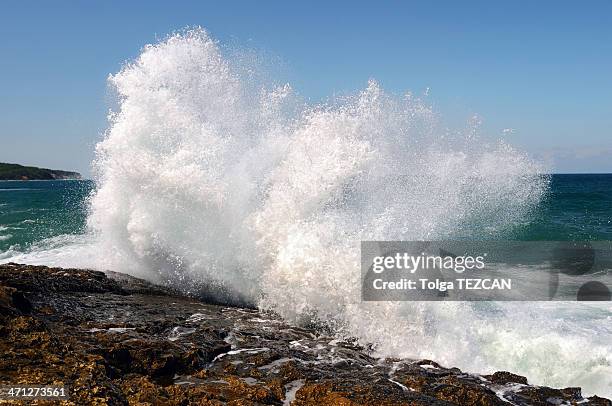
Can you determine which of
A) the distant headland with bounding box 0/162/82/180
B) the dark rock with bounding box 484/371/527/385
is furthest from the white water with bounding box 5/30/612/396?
the distant headland with bounding box 0/162/82/180

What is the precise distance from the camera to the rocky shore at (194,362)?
475 centimetres

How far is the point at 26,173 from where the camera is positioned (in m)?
157

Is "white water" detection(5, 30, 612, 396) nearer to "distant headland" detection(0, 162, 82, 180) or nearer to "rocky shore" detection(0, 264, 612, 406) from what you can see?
"rocky shore" detection(0, 264, 612, 406)

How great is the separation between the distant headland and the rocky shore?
546 ft

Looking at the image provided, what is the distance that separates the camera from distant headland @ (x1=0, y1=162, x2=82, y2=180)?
6039 inches

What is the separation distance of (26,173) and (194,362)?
172184 mm

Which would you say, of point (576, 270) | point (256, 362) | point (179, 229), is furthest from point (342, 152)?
point (576, 270)

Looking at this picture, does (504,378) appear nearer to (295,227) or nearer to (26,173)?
(295,227)

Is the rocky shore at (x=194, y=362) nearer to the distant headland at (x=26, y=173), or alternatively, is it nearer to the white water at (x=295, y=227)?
the white water at (x=295, y=227)

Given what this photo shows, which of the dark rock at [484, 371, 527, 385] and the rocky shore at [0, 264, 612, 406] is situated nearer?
the rocky shore at [0, 264, 612, 406]

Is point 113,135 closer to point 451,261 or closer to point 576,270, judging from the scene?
point 451,261

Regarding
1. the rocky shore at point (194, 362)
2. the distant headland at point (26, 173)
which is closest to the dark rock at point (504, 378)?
the rocky shore at point (194, 362)

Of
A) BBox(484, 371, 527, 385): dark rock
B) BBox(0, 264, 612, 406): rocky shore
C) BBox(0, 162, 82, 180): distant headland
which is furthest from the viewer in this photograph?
BBox(0, 162, 82, 180): distant headland

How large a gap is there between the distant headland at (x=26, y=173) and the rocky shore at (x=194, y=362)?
166299mm
